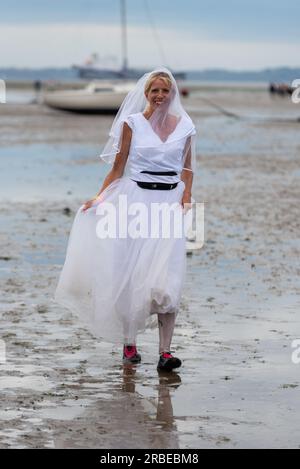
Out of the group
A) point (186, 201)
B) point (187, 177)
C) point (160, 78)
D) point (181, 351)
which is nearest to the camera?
point (160, 78)

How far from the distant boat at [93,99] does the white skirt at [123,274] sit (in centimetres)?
5123

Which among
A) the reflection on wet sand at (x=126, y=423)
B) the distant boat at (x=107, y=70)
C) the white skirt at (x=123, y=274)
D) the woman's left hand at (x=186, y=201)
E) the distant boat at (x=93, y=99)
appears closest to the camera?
the reflection on wet sand at (x=126, y=423)

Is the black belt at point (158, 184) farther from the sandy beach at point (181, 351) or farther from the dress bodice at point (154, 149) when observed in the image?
the sandy beach at point (181, 351)

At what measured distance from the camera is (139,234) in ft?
30.1

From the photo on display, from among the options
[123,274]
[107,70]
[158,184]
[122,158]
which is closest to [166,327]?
[123,274]

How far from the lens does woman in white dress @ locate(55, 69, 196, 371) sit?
29.9 feet

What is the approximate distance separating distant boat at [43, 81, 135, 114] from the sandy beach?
4097 centimetres

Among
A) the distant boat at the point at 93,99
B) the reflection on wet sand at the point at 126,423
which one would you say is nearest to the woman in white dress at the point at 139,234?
the reflection on wet sand at the point at 126,423

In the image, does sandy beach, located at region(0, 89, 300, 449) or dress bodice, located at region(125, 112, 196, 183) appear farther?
dress bodice, located at region(125, 112, 196, 183)

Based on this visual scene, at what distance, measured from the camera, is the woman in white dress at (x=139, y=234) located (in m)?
9.11

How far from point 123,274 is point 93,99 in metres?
52.8

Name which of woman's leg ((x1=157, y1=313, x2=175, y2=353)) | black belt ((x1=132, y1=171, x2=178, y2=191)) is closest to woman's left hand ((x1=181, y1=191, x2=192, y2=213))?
black belt ((x1=132, y1=171, x2=178, y2=191))

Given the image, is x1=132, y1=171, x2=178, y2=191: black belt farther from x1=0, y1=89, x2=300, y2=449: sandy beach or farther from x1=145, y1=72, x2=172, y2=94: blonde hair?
x1=0, y1=89, x2=300, y2=449: sandy beach

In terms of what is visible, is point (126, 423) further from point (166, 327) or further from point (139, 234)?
point (139, 234)
